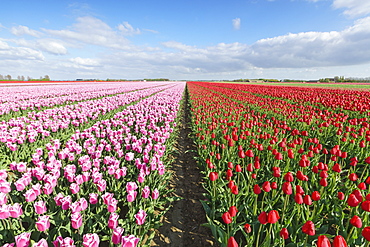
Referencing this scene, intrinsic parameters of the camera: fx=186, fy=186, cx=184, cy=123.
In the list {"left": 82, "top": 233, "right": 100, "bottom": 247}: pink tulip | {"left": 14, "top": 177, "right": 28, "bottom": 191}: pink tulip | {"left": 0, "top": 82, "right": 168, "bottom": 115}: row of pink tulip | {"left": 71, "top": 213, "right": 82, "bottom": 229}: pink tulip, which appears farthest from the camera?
{"left": 0, "top": 82, "right": 168, "bottom": 115}: row of pink tulip

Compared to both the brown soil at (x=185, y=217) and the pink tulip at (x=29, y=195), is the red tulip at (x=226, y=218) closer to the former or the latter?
the brown soil at (x=185, y=217)

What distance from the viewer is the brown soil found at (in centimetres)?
276

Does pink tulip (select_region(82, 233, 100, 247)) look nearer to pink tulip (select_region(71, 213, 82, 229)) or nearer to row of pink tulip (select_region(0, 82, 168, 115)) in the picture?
pink tulip (select_region(71, 213, 82, 229))

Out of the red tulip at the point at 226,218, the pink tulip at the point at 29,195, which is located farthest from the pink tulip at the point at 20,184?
the red tulip at the point at 226,218

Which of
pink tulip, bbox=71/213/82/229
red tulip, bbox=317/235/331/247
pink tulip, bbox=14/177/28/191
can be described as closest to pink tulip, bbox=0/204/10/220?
pink tulip, bbox=14/177/28/191

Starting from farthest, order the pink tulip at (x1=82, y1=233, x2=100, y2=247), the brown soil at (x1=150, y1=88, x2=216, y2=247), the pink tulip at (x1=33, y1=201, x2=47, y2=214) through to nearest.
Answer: the brown soil at (x1=150, y1=88, x2=216, y2=247) → the pink tulip at (x1=33, y1=201, x2=47, y2=214) → the pink tulip at (x1=82, y1=233, x2=100, y2=247)

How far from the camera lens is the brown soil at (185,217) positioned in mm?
2760

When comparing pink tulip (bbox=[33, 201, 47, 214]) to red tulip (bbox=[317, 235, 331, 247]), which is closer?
red tulip (bbox=[317, 235, 331, 247])

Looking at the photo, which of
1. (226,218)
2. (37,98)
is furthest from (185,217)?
(37,98)

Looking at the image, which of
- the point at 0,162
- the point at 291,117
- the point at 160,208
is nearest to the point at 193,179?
the point at 160,208

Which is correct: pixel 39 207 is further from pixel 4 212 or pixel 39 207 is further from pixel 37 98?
pixel 37 98

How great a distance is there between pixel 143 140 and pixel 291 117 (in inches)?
218

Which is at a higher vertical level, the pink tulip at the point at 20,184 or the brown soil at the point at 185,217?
the pink tulip at the point at 20,184

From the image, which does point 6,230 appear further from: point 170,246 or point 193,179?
point 193,179
